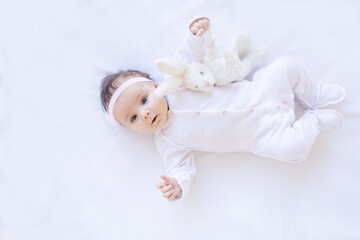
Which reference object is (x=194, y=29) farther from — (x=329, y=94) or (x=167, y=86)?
(x=329, y=94)

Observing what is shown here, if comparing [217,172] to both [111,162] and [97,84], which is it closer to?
[111,162]

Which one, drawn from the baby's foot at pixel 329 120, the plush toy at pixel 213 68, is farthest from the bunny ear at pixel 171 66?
the baby's foot at pixel 329 120

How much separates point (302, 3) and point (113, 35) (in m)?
0.69

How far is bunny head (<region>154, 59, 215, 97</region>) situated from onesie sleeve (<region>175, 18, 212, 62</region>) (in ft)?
0.11

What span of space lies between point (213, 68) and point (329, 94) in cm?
39

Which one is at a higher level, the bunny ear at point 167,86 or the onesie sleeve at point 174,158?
the bunny ear at point 167,86

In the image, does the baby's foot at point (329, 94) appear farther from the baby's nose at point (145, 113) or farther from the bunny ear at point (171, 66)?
the baby's nose at point (145, 113)

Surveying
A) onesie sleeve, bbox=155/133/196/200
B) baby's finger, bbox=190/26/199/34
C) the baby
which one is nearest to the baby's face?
the baby

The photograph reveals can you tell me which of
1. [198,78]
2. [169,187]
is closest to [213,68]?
[198,78]

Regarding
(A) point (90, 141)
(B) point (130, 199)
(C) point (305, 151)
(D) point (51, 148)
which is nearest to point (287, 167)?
(C) point (305, 151)

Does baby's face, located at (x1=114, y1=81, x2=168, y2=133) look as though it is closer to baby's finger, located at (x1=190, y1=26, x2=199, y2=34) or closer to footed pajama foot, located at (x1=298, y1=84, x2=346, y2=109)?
baby's finger, located at (x1=190, y1=26, x2=199, y2=34)

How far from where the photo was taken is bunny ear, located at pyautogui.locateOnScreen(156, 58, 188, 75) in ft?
3.53

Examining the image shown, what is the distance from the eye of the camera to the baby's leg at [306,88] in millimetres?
1217

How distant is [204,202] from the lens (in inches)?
51.1
